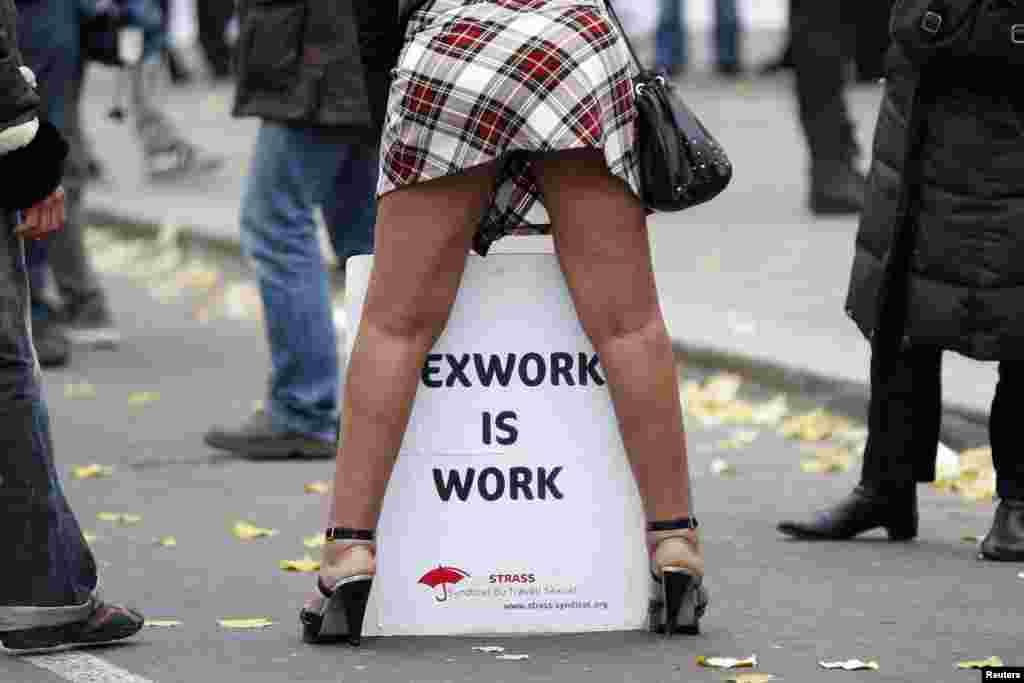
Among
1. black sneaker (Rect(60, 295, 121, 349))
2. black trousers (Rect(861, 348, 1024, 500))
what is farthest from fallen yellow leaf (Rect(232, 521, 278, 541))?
black sneaker (Rect(60, 295, 121, 349))

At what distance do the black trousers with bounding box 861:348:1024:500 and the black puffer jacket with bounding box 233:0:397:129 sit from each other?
168cm

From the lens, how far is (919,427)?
5953mm

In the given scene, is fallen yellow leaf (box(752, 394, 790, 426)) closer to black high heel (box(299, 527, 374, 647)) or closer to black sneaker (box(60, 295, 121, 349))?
black sneaker (box(60, 295, 121, 349))

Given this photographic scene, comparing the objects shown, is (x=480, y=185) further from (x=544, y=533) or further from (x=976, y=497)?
(x=976, y=497)

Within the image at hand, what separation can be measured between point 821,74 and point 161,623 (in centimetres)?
747

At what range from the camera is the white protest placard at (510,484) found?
194 inches

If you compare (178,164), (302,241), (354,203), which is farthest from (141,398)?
(178,164)

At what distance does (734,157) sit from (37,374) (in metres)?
10.8

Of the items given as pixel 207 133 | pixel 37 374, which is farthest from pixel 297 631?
pixel 207 133

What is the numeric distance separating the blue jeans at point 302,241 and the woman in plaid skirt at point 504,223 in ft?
6.92

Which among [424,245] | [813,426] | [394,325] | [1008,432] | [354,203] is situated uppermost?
[424,245]

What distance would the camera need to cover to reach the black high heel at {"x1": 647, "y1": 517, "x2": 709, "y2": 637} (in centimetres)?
491

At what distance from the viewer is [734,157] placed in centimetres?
1536

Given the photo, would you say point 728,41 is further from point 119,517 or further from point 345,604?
point 345,604
